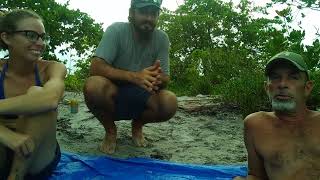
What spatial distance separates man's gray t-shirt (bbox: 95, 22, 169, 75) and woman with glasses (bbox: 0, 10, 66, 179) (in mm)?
652

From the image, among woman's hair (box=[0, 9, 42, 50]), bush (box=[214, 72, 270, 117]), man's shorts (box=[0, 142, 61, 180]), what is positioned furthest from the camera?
bush (box=[214, 72, 270, 117])

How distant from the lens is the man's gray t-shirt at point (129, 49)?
3557mm

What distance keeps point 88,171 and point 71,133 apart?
107cm

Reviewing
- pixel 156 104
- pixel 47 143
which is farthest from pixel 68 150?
pixel 47 143

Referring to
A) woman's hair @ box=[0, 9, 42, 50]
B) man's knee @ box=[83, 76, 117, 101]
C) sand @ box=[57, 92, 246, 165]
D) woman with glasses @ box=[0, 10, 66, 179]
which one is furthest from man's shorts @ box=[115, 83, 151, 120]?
woman's hair @ box=[0, 9, 42, 50]

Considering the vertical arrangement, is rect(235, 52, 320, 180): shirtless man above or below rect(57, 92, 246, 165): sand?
above

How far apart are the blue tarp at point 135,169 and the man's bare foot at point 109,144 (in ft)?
0.79

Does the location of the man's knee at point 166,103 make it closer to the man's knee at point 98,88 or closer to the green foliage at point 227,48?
the man's knee at point 98,88

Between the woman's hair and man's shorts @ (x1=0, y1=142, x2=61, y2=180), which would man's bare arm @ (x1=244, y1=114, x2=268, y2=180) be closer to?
man's shorts @ (x1=0, y1=142, x2=61, y2=180)

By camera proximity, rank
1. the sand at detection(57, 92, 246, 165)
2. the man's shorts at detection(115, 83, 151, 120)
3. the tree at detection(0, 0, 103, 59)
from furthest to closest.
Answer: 1. the tree at detection(0, 0, 103, 59)
2. the sand at detection(57, 92, 246, 165)
3. the man's shorts at detection(115, 83, 151, 120)

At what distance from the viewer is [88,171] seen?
3.24m

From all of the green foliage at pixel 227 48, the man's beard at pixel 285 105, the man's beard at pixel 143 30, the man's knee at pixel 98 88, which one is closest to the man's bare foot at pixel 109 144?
the man's knee at pixel 98 88

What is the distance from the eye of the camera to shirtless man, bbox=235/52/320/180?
235 centimetres

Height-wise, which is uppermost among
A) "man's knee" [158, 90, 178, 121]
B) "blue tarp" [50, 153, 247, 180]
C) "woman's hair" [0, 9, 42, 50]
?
"woman's hair" [0, 9, 42, 50]
